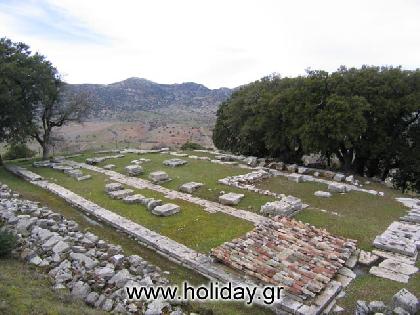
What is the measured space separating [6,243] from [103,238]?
4.47 metres

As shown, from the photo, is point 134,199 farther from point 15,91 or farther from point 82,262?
point 15,91

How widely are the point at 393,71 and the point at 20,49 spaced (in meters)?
33.0

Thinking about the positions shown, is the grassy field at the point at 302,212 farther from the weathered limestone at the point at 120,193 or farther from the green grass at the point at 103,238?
the weathered limestone at the point at 120,193

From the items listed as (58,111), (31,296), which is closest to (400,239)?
(31,296)

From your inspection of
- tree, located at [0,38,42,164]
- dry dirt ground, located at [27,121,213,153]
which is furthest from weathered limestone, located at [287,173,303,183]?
dry dirt ground, located at [27,121,213,153]

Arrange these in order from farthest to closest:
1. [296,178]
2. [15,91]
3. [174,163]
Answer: [174,163]
[15,91]
[296,178]

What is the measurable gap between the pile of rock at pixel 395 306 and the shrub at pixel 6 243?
1208 centimetres

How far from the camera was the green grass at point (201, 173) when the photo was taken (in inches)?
875

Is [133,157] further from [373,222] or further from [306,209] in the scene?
[373,222]

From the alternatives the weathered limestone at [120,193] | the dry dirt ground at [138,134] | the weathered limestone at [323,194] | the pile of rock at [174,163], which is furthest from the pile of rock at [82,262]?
the dry dirt ground at [138,134]

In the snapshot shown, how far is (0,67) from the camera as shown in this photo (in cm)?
3023

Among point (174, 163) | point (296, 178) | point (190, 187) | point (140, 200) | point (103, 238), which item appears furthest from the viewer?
point (174, 163)

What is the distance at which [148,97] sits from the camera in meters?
163

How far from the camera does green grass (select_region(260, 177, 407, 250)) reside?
58.0ft
